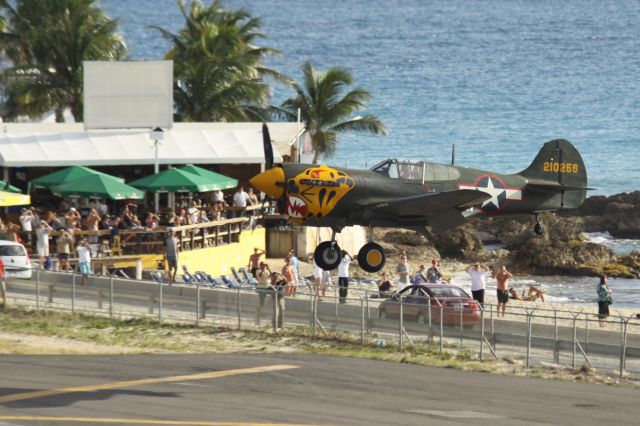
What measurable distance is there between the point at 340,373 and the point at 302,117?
38.8m

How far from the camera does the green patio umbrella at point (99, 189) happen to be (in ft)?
138

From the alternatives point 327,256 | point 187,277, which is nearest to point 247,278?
point 187,277

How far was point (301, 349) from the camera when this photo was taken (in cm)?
3419

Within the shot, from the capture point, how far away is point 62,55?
208 ft

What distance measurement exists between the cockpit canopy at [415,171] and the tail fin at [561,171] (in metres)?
2.26

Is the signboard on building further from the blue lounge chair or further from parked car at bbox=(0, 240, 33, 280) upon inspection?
parked car at bbox=(0, 240, 33, 280)

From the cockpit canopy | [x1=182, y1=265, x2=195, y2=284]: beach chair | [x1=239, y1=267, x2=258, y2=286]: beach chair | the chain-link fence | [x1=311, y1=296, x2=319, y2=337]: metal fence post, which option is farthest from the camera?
[x1=239, y1=267, x2=258, y2=286]: beach chair

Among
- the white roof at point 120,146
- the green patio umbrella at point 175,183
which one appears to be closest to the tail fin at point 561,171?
the green patio umbrella at point 175,183

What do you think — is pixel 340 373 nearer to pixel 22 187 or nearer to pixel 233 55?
pixel 22 187

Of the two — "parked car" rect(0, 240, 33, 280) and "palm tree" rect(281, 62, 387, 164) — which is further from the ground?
"palm tree" rect(281, 62, 387, 164)

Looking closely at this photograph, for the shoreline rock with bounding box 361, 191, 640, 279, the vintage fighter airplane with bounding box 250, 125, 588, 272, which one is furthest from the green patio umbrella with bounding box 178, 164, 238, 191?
the vintage fighter airplane with bounding box 250, 125, 588, 272

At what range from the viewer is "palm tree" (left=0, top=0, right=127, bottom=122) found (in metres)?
63.0

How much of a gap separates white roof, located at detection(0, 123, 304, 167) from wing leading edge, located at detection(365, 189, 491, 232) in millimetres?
20755

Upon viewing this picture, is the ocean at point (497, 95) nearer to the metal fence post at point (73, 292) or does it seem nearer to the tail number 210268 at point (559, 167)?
the metal fence post at point (73, 292)
